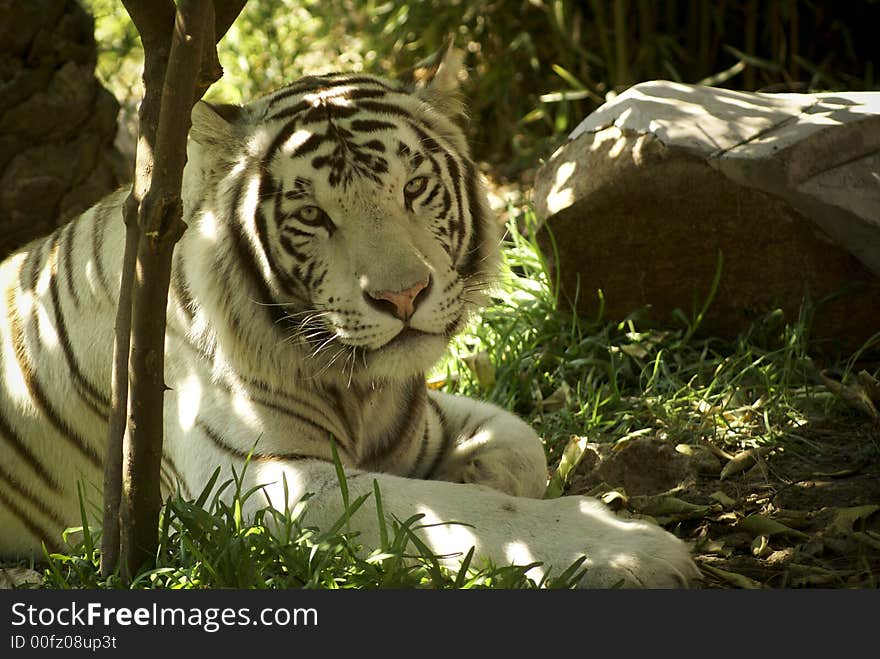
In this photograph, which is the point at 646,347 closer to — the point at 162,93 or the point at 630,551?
the point at 630,551

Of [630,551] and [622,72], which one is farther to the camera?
[622,72]

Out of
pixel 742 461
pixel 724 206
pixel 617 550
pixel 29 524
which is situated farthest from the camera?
pixel 724 206

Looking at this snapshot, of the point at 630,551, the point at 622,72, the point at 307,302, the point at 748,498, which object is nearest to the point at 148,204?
the point at 307,302

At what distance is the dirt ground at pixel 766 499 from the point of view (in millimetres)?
3105

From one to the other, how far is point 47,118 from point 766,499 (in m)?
3.95

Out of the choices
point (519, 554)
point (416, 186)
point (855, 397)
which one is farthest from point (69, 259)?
point (855, 397)

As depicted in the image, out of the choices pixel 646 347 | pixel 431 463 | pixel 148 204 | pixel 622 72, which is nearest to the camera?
pixel 148 204


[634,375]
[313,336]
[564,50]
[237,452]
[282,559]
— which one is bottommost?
[634,375]

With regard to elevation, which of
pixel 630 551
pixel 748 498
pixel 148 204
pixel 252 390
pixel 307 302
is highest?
pixel 148 204

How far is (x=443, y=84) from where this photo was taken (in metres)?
3.50

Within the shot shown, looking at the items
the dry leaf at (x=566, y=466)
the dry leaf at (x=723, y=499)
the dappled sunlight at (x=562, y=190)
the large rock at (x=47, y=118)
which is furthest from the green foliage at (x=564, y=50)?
the dry leaf at (x=723, y=499)

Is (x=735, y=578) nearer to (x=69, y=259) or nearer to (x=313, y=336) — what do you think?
(x=313, y=336)

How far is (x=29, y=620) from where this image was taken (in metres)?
2.58

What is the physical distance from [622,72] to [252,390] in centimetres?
498
